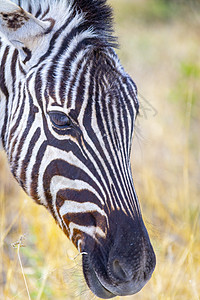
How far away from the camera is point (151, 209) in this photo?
5406 mm

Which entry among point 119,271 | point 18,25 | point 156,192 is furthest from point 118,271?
point 156,192

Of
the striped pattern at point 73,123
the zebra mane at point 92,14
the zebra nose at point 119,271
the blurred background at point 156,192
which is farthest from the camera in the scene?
the blurred background at point 156,192

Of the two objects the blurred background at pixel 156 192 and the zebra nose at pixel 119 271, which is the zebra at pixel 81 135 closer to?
the zebra nose at pixel 119 271

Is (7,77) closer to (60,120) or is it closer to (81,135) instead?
(60,120)

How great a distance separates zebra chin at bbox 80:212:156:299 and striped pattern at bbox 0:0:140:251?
0.26ft

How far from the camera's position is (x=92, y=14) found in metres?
2.57

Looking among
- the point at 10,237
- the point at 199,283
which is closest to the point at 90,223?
the point at 199,283

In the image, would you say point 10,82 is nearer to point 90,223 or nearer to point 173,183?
point 90,223

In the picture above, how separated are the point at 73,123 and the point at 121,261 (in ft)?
2.61

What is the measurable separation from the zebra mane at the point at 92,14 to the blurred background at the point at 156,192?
1.14ft

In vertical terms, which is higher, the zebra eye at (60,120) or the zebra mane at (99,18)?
the zebra mane at (99,18)

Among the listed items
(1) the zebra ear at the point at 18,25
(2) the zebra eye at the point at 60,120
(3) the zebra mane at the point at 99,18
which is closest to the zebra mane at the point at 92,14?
(3) the zebra mane at the point at 99,18

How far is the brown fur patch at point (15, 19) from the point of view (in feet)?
7.74

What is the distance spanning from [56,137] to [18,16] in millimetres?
747
